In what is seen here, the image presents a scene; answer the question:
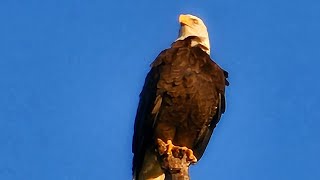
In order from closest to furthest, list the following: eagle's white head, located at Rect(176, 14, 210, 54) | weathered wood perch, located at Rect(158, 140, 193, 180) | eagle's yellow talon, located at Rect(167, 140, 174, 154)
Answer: weathered wood perch, located at Rect(158, 140, 193, 180) < eagle's yellow talon, located at Rect(167, 140, 174, 154) < eagle's white head, located at Rect(176, 14, 210, 54)

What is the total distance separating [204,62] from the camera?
7992mm

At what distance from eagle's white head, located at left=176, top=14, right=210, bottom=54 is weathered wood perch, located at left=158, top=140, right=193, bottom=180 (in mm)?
1936

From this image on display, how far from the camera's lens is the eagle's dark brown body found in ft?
25.5

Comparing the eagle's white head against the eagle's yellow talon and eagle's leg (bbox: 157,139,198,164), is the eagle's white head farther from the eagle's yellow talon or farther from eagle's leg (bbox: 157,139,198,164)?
eagle's leg (bbox: 157,139,198,164)

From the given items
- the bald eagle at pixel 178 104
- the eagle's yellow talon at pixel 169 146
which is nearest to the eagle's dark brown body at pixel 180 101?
the bald eagle at pixel 178 104

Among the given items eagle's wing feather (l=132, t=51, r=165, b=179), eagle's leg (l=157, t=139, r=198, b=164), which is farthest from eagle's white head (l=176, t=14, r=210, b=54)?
eagle's leg (l=157, t=139, r=198, b=164)

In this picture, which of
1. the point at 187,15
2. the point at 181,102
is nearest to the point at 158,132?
the point at 181,102

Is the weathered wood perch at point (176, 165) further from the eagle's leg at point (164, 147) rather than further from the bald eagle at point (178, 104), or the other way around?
the bald eagle at point (178, 104)

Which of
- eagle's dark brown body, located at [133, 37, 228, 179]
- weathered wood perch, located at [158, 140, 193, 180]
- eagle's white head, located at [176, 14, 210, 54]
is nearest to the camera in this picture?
weathered wood perch, located at [158, 140, 193, 180]

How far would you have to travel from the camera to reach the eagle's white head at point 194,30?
8445mm

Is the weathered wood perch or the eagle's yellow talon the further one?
the eagle's yellow talon

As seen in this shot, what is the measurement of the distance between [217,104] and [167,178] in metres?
1.81

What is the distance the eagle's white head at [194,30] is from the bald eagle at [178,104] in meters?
0.25

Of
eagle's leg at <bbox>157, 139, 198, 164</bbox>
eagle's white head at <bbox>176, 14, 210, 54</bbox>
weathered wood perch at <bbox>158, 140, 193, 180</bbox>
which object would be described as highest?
eagle's white head at <bbox>176, 14, 210, 54</bbox>
